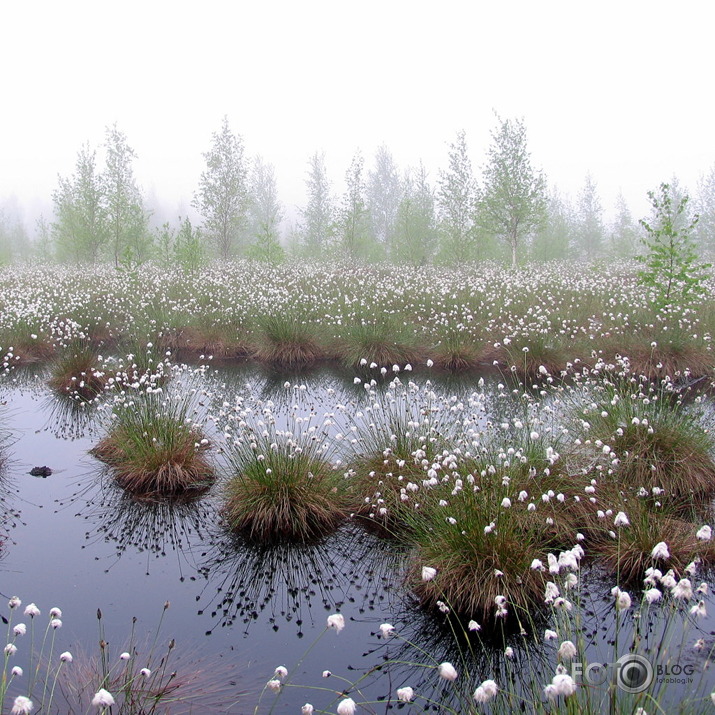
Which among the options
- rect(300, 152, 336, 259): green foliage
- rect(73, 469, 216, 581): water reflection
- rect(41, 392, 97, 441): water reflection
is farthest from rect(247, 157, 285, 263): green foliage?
rect(73, 469, 216, 581): water reflection

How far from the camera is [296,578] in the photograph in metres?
5.59

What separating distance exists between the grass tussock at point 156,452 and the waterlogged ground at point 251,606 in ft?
1.05

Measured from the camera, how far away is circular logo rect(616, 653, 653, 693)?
3.19 metres

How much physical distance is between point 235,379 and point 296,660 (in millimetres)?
9973

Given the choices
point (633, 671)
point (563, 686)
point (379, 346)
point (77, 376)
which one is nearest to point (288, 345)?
point (379, 346)

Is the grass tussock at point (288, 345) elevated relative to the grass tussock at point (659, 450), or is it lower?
elevated

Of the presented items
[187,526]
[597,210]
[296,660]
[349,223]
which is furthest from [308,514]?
[597,210]

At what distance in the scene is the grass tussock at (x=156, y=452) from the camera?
25.1 ft

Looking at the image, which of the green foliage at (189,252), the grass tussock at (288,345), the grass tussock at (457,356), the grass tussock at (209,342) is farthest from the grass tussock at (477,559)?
the green foliage at (189,252)

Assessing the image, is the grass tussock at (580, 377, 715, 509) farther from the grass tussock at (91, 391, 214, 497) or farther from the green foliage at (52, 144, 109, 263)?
the green foliage at (52, 144, 109, 263)

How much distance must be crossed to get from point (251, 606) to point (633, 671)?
10.1 feet

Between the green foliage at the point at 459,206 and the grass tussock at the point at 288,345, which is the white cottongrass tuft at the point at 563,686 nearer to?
the grass tussock at the point at 288,345

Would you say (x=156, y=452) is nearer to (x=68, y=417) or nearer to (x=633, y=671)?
(x=68, y=417)

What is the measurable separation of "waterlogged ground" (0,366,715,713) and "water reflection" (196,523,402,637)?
0.02 metres
